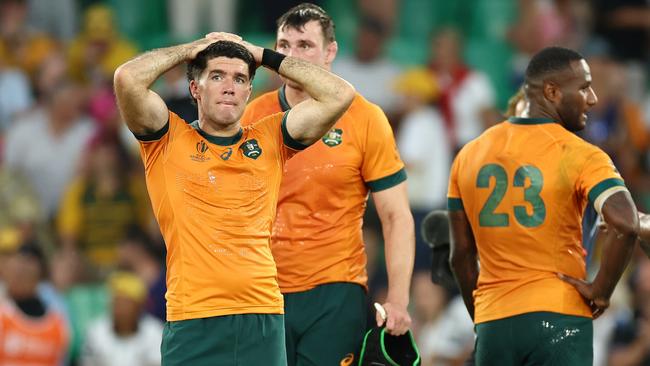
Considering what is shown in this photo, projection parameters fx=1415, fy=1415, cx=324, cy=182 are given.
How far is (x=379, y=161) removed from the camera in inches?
279

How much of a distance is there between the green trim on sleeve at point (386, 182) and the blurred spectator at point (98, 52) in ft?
24.6

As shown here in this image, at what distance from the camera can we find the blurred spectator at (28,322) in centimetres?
1195

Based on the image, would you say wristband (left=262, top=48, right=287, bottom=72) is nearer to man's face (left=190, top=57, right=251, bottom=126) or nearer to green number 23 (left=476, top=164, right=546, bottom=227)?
man's face (left=190, top=57, right=251, bottom=126)

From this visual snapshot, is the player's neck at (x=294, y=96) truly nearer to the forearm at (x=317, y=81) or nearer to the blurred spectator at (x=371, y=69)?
the forearm at (x=317, y=81)

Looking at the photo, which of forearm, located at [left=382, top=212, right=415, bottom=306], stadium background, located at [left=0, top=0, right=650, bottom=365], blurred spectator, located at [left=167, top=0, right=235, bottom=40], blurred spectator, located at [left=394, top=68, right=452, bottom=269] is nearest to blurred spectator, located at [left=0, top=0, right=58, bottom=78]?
stadium background, located at [left=0, top=0, right=650, bottom=365]

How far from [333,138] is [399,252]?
26.0 inches

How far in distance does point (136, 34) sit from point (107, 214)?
2.77m

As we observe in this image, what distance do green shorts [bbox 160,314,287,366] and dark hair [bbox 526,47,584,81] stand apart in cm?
196

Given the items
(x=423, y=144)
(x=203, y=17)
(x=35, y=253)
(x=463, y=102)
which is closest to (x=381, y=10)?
(x=463, y=102)

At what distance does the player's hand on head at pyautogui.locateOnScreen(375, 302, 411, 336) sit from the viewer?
678 centimetres

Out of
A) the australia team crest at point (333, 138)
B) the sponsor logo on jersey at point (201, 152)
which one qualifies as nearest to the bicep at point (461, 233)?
the australia team crest at point (333, 138)

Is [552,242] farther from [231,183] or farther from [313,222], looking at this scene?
[231,183]

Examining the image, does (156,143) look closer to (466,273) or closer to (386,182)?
(386,182)

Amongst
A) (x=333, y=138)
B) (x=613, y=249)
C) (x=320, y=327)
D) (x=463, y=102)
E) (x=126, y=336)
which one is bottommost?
(x=126, y=336)
